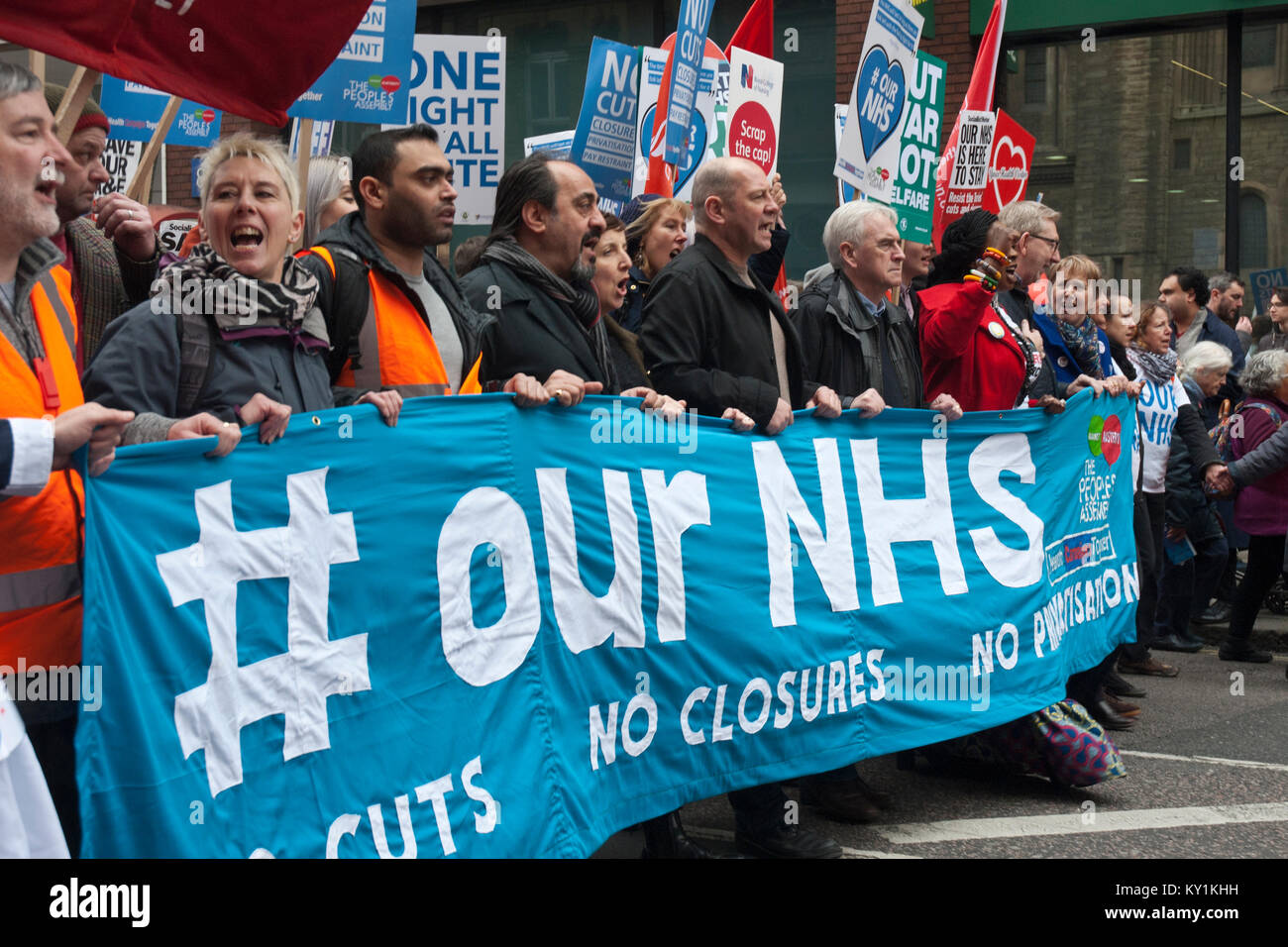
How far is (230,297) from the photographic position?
10.8 ft

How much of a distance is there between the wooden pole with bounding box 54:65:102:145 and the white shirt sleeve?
1.01 metres

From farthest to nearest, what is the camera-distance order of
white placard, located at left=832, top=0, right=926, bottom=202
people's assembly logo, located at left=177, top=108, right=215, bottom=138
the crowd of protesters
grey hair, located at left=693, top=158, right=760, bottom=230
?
people's assembly logo, located at left=177, top=108, right=215, bottom=138 → white placard, located at left=832, top=0, right=926, bottom=202 → grey hair, located at left=693, top=158, right=760, bottom=230 → the crowd of protesters

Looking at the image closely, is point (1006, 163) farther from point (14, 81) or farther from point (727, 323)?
point (14, 81)

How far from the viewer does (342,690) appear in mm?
3291

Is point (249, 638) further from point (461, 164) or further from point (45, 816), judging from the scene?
point (461, 164)

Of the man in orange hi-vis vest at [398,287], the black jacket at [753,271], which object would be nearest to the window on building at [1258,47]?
the black jacket at [753,271]

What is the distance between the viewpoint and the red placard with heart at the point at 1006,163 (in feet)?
30.9

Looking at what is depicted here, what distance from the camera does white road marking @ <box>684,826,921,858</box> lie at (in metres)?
4.73

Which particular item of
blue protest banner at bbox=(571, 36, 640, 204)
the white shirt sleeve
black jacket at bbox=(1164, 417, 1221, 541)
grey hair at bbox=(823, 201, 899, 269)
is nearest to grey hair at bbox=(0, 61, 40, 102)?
the white shirt sleeve

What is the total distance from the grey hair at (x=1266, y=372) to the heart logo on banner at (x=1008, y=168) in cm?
183

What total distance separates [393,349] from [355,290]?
0.61 ft

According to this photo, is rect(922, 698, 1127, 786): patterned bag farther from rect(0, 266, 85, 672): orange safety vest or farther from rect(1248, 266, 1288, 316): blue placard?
rect(1248, 266, 1288, 316): blue placard

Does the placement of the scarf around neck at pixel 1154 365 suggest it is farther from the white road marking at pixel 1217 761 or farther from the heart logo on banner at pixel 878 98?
the white road marking at pixel 1217 761
